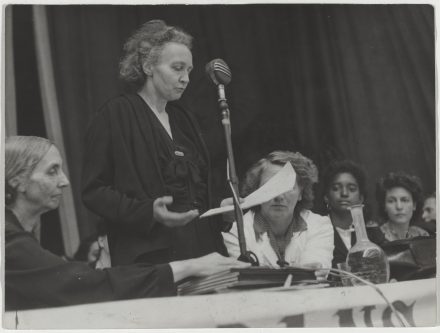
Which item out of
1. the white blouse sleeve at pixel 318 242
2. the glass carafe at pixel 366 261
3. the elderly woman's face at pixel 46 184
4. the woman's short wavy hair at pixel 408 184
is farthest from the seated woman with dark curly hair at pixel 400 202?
the elderly woman's face at pixel 46 184

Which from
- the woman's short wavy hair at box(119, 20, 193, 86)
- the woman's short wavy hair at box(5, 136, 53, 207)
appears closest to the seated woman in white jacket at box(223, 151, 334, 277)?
the woman's short wavy hair at box(119, 20, 193, 86)

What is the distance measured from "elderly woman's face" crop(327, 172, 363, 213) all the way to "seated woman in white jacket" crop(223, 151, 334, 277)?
120 mm

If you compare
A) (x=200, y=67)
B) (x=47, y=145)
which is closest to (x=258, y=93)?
(x=200, y=67)

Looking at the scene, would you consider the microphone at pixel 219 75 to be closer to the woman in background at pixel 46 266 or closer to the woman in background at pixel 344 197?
the woman in background at pixel 344 197

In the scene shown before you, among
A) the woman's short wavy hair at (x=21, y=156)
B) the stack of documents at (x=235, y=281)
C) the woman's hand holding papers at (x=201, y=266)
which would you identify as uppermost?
the woman's short wavy hair at (x=21, y=156)

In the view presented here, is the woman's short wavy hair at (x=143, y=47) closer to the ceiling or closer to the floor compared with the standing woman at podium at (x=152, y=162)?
closer to the ceiling

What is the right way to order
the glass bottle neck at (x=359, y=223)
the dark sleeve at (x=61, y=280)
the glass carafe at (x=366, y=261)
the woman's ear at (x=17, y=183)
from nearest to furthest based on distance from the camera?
the dark sleeve at (x=61, y=280) < the woman's ear at (x=17, y=183) < the glass carafe at (x=366, y=261) < the glass bottle neck at (x=359, y=223)

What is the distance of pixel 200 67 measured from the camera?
6.41 meters

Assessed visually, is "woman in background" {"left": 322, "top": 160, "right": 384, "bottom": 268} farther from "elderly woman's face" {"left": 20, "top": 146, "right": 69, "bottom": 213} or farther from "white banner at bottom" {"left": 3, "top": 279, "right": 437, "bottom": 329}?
"elderly woman's face" {"left": 20, "top": 146, "right": 69, "bottom": 213}

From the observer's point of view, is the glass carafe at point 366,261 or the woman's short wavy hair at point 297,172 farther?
the woman's short wavy hair at point 297,172

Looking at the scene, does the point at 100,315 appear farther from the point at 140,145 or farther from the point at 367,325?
the point at 367,325

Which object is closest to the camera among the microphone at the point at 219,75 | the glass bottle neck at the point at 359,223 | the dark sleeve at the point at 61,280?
the dark sleeve at the point at 61,280

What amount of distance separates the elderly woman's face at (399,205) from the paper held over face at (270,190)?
697 millimetres

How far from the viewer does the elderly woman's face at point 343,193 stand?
20.8 feet
